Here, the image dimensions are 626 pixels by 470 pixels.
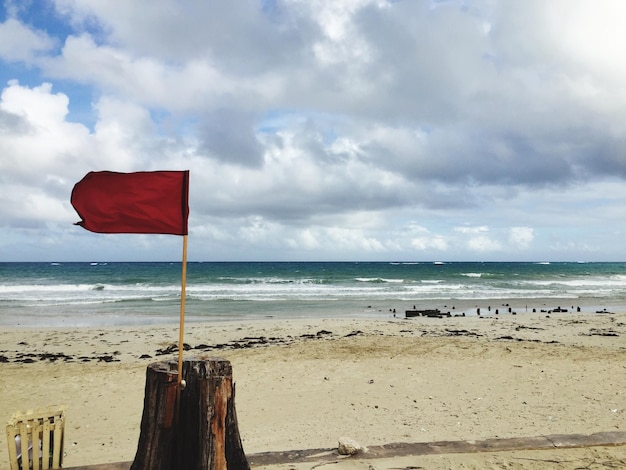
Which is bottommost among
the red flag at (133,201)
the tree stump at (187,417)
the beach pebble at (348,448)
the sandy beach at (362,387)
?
the sandy beach at (362,387)

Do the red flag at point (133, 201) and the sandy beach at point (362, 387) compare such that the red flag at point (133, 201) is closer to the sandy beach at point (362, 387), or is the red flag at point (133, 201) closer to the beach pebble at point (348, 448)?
the sandy beach at point (362, 387)

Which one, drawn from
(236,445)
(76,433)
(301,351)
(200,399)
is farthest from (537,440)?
(301,351)

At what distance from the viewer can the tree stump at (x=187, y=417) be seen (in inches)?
154

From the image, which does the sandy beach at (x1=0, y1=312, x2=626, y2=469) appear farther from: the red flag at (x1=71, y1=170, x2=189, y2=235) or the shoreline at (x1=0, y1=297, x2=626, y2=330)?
the shoreline at (x1=0, y1=297, x2=626, y2=330)

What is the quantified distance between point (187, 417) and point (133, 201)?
1.83 metres

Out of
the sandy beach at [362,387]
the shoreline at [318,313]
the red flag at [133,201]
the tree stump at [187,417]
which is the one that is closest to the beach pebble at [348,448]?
the sandy beach at [362,387]

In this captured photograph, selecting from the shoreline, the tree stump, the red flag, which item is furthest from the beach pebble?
the shoreline

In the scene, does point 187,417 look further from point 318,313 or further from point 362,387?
point 318,313

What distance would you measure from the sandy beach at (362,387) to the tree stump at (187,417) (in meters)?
1.09

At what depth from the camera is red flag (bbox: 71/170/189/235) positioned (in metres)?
3.96

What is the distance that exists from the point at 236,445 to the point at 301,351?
905 cm

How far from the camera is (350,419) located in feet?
24.4

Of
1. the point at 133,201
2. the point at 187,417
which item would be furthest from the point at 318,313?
the point at 133,201

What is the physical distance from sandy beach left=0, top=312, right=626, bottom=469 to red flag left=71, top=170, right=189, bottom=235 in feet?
8.71
